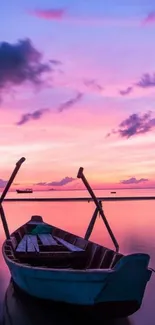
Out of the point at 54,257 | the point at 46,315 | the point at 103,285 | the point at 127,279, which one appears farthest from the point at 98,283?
Result: the point at 54,257

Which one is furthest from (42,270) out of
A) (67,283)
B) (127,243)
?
(127,243)

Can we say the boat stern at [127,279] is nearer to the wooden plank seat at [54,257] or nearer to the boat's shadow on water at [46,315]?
the boat's shadow on water at [46,315]

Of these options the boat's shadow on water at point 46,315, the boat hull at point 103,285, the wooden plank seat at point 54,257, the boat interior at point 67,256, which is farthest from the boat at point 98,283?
the wooden plank seat at point 54,257

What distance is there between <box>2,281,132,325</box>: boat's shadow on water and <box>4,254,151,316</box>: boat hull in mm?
521

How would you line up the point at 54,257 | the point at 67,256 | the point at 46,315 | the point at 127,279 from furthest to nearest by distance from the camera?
the point at 67,256, the point at 54,257, the point at 46,315, the point at 127,279

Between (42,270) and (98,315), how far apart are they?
1860 mm

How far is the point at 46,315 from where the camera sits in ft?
41.1

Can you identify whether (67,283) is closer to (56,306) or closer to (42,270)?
(42,270)

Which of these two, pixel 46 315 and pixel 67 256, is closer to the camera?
pixel 46 315

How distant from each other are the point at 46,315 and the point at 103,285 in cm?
310

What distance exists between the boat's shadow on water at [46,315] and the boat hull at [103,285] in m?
0.52

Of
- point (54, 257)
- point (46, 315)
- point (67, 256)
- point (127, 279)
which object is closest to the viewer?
point (127, 279)

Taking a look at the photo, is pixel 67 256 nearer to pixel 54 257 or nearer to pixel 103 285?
pixel 54 257

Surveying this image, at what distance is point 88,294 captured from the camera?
10516 mm
